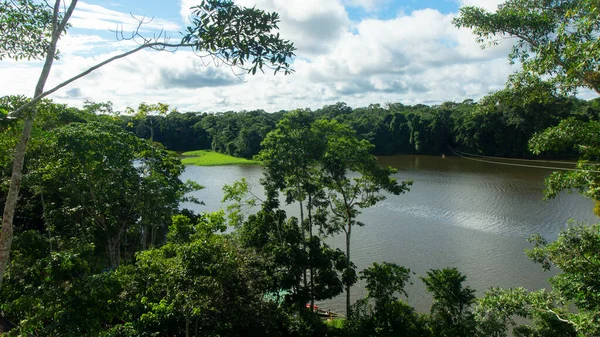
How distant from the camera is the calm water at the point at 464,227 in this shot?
1536cm

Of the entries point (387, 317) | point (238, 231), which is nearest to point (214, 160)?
point (238, 231)

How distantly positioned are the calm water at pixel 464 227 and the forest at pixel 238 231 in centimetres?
288

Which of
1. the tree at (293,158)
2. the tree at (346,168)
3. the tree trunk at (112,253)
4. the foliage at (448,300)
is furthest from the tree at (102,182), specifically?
the foliage at (448,300)

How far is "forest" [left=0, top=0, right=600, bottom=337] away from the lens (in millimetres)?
5207

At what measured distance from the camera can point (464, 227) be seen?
2028cm

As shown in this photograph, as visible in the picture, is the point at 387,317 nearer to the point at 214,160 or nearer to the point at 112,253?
the point at 112,253

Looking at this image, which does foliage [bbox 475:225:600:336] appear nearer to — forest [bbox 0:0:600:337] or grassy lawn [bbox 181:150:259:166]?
forest [bbox 0:0:600:337]

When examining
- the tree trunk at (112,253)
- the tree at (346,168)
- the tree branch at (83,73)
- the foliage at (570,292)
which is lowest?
the tree trunk at (112,253)

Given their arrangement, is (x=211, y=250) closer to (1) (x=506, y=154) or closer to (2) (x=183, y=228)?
(2) (x=183, y=228)

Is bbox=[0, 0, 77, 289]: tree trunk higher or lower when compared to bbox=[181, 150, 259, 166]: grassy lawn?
higher

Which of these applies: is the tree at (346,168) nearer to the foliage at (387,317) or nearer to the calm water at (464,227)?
the foliage at (387,317)

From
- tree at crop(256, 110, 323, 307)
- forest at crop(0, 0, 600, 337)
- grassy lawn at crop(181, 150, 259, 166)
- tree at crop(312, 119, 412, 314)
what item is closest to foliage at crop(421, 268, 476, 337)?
forest at crop(0, 0, 600, 337)

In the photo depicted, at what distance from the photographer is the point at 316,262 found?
12250mm

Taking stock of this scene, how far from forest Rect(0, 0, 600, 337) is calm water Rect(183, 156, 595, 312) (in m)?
2.88
